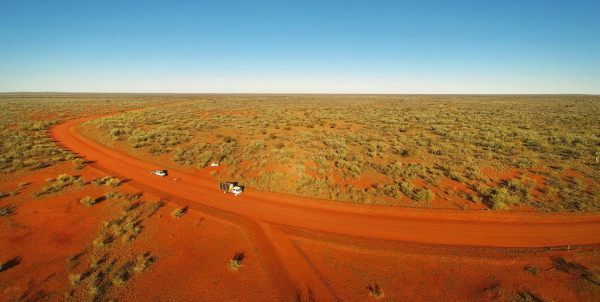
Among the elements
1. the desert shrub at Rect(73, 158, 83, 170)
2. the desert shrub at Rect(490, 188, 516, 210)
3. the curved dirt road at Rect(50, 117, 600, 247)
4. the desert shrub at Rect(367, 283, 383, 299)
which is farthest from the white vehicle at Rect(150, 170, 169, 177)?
the desert shrub at Rect(490, 188, 516, 210)

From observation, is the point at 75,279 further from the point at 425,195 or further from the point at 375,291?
the point at 425,195

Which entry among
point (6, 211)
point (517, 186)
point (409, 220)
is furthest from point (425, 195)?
point (6, 211)

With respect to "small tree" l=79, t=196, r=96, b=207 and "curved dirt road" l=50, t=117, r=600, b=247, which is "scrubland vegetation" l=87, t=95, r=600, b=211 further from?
"small tree" l=79, t=196, r=96, b=207

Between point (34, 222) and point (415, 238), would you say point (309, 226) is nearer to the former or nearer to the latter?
point (415, 238)

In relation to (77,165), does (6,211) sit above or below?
below

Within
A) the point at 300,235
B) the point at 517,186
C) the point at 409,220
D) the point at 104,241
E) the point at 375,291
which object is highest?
the point at 517,186

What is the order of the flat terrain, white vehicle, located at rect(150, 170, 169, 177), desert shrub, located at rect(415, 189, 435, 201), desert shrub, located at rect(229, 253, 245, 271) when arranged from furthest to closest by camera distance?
white vehicle, located at rect(150, 170, 169, 177)
desert shrub, located at rect(415, 189, 435, 201)
desert shrub, located at rect(229, 253, 245, 271)
the flat terrain

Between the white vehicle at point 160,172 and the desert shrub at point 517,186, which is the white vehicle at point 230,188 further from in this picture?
the desert shrub at point 517,186
